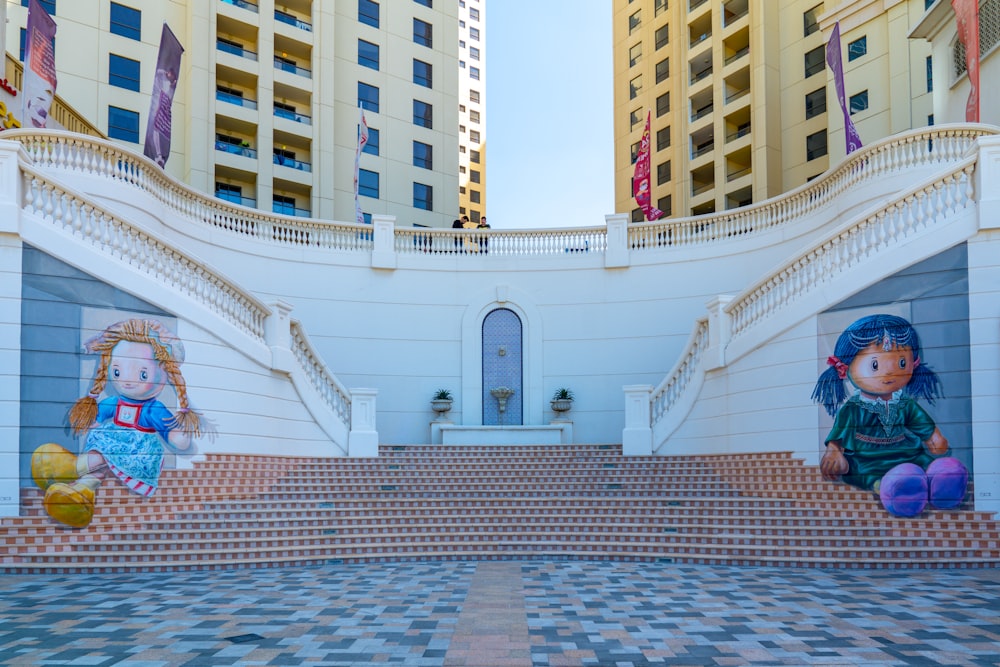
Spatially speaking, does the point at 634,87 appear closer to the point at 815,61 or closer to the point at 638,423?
the point at 815,61

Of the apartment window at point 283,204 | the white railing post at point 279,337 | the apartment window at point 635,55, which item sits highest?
the apartment window at point 635,55

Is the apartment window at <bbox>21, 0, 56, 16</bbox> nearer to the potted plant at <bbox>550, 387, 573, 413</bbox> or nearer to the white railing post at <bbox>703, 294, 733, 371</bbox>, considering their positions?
the potted plant at <bbox>550, 387, 573, 413</bbox>

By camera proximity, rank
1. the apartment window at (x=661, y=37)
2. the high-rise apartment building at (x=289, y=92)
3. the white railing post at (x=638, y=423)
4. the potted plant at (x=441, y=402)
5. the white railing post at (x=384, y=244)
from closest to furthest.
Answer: the white railing post at (x=638, y=423)
the potted plant at (x=441, y=402)
the white railing post at (x=384, y=244)
the high-rise apartment building at (x=289, y=92)
the apartment window at (x=661, y=37)

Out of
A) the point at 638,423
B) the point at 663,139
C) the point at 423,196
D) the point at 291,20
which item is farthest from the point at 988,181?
the point at 663,139

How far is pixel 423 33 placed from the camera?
36844 millimetres

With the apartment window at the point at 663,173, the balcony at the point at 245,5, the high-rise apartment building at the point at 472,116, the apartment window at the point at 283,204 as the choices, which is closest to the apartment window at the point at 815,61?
the apartment window at the point at 663,173

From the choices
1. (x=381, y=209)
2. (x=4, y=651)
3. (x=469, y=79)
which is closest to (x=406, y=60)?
(x=381, y=209)

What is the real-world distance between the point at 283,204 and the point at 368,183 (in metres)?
3.62

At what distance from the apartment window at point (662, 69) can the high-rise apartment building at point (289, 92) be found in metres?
10.9

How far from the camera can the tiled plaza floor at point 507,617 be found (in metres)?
6.36

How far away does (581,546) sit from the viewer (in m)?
11.9

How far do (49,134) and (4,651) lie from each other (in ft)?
35.0

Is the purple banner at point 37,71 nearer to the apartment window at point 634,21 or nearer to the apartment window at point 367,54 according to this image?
the apartment window at point 367,54

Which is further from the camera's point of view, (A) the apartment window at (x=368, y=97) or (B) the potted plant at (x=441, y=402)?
(A) the apartment window at (x=368, y=97)
